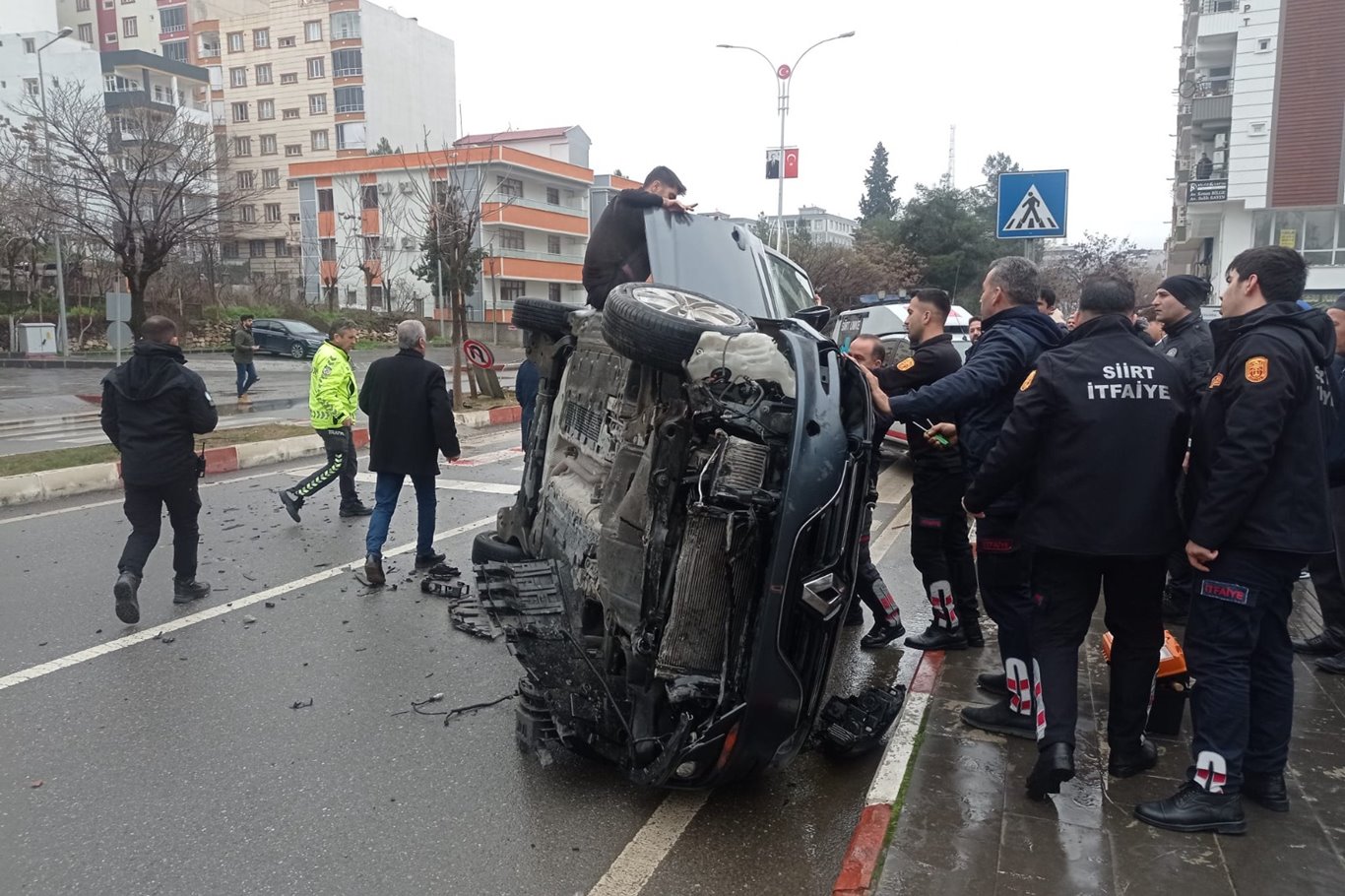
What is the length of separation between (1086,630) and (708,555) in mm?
1546

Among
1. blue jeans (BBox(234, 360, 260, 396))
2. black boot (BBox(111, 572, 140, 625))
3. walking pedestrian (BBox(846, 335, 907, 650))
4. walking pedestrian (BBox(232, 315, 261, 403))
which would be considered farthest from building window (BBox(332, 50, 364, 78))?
walking pedestrian (BBox(846, 335, 907, 650))

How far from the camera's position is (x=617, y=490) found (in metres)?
3.72

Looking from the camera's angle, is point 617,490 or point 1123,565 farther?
point 617,490

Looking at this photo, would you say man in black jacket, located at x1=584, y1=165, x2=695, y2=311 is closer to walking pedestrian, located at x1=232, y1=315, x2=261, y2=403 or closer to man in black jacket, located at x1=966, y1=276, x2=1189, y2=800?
man in black jacket, located at x1=966, y1=276, x2=1189, y2=800

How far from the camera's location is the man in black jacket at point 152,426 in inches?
230

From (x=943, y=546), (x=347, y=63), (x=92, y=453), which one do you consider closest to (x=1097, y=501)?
(x=943, y=546)

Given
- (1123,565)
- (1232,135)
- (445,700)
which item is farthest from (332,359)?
(1232,135)

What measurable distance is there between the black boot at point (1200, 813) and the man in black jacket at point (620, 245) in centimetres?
344

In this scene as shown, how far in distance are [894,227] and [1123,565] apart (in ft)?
132

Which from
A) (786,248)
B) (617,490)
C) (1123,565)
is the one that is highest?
(786,248)

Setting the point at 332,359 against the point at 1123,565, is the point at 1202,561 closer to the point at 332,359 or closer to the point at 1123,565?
the point at 1123,565

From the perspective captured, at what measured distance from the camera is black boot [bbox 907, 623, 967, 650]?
5168mm

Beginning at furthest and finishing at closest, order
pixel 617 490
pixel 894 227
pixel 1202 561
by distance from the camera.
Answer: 1. pixel 894 227
2. pixel 617 490
3. pixel 1202 561

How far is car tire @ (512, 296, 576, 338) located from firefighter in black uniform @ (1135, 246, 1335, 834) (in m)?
3.18
